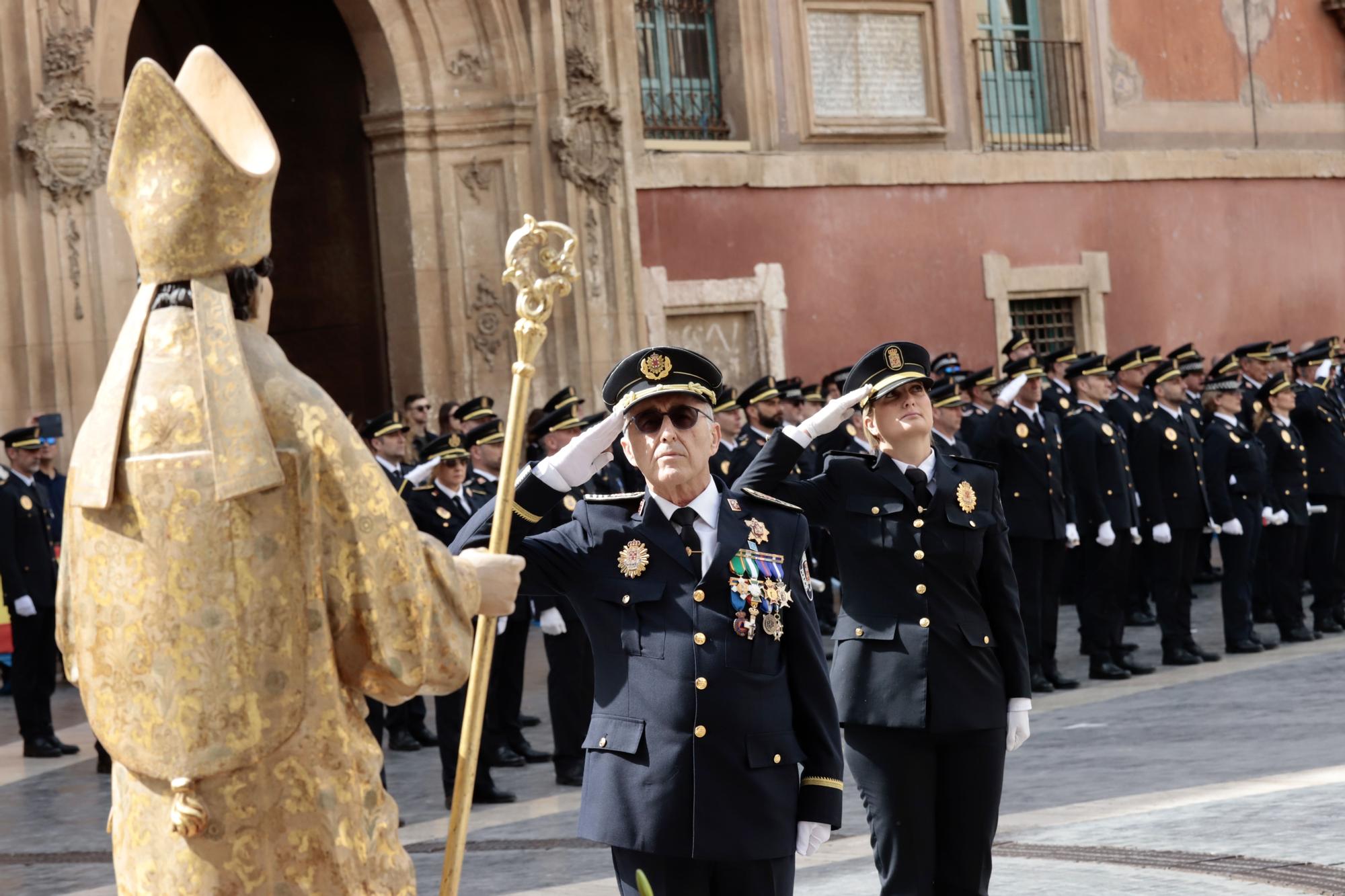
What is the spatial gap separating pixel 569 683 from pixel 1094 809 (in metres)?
3.05

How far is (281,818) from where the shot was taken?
12.4 feet

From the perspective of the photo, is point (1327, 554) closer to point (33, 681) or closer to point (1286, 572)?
point (1286, 572)

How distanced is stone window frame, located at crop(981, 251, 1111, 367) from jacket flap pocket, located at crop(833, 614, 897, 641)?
1611cm

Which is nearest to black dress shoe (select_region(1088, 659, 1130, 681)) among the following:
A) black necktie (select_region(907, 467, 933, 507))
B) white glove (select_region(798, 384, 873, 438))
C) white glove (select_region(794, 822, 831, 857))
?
black necktie (select_region(907, 467, 933, 507))

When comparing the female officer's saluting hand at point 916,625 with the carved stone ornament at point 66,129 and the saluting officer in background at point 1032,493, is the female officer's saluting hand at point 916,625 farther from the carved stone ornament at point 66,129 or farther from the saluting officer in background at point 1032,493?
the carved stone ornament at point 66,129

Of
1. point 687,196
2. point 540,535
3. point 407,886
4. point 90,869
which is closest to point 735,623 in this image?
point 540,535

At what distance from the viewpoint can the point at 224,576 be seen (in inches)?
146

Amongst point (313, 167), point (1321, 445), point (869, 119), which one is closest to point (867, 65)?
point (869, 119)

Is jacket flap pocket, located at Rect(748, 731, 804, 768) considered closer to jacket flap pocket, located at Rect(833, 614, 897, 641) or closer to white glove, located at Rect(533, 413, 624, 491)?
white glove, located at Rect(533, 413, 624, 491)

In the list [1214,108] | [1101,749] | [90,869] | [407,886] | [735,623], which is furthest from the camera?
[1214,108]

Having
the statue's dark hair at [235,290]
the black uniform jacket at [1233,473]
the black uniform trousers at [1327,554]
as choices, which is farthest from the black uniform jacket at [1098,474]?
the statue's dark hair at [235,290]

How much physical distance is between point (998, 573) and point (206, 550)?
10.4 feet

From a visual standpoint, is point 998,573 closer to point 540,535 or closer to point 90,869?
point 540,535

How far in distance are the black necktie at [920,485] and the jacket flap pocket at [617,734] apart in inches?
68.1
